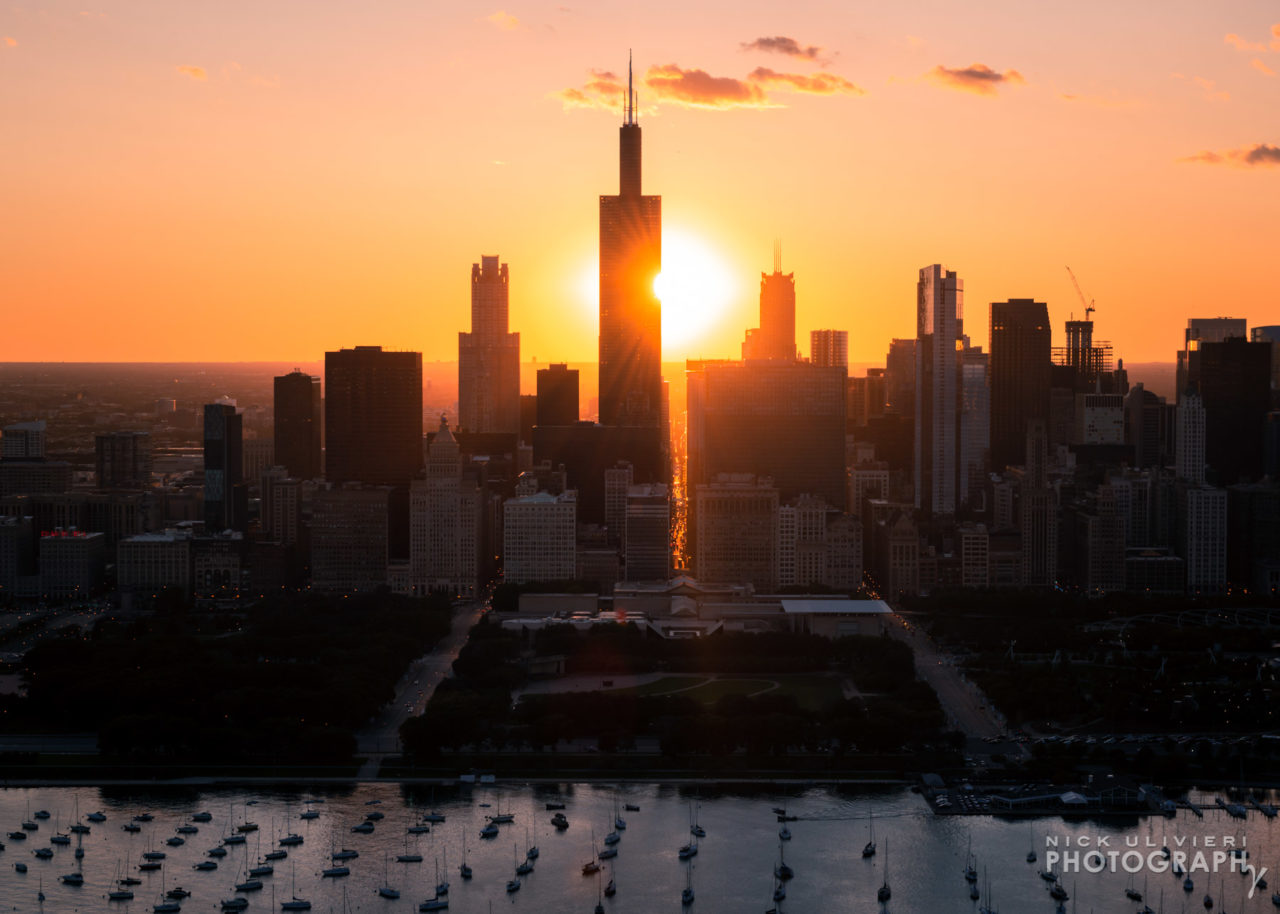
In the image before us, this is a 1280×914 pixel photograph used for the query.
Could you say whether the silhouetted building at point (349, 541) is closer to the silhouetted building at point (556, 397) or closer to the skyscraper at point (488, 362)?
the silhouetted building at point (556, 397)

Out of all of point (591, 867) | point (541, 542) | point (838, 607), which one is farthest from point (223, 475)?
point (591, 867)

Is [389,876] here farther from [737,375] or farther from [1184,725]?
[737,375]

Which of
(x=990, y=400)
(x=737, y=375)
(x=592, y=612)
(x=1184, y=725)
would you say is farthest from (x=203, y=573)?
(x=990, y=400)

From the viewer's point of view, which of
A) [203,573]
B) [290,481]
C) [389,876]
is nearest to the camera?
[389,876]

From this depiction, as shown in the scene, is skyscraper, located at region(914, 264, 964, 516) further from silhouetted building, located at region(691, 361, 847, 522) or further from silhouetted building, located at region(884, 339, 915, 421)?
silhouetted building, located at region(884, 339, 915, 421)

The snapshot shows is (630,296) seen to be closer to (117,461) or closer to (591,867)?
(117,461)

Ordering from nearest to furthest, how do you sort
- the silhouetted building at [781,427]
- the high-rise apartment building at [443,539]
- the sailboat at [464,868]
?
the sailboat at [464,868]
the high-rise apartment building at [443,539]
the silhouetted building at [781,427]

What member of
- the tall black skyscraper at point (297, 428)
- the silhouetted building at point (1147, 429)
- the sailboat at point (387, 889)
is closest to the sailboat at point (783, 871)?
the sailboat at point (387, 889)
